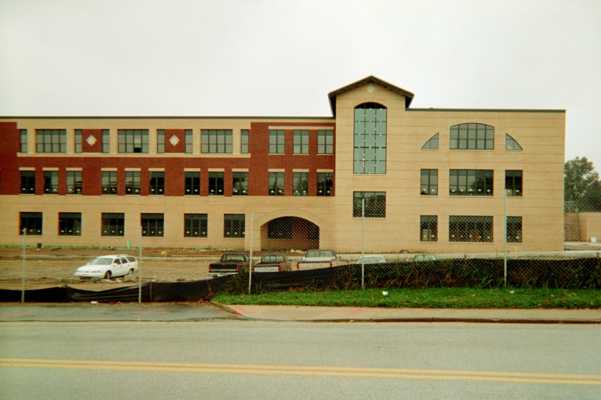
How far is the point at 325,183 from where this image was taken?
37781 millimetres

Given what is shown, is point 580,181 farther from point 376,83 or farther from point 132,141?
point 132,141

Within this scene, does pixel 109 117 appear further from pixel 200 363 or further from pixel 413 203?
pixel 200 363

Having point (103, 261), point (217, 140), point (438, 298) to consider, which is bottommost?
point (103, 261)

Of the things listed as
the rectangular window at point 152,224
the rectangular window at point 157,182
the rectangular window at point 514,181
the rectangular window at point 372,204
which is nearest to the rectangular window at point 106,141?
the rectangular window at point 157,182

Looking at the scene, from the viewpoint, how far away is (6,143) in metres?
39.1

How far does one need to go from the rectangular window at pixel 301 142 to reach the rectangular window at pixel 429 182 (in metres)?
10.5

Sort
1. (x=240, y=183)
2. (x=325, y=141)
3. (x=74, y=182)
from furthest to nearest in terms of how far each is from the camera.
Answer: (x=74, y=182) → (x=240, y=183) → (x=325, y=141)

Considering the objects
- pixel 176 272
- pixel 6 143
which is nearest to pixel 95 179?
pixel 6 143

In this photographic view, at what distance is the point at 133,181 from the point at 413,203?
2543 cm

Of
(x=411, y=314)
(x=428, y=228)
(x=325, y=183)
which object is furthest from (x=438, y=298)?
(x=325, y=183)

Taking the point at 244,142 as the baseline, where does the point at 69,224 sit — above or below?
below

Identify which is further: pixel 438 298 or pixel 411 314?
pixel 438 298

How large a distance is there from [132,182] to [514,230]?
34.2m

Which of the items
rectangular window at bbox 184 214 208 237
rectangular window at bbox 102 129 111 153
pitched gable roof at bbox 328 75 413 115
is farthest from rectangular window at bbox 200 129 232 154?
pitched gable roof at bbox 328 75 413 115
